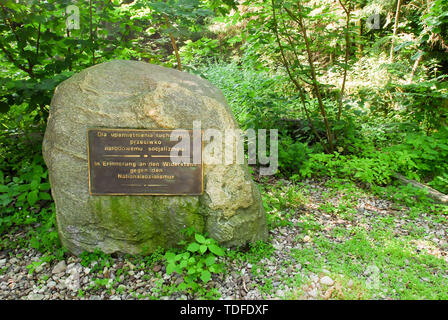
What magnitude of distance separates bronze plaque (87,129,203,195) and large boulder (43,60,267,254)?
70 millimetres

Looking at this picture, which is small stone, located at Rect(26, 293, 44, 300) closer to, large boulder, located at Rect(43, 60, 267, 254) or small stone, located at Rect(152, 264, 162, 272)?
large boulder, located at Rect(43, 60, 267, 254)

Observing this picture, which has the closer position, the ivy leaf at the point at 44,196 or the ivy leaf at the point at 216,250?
the ivy leaf at the point at 216,250

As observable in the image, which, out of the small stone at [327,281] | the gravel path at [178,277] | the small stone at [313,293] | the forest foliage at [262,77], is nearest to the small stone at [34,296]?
the gravel path at [178,277]

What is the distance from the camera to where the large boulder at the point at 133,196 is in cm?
242

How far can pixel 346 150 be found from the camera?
5.05 m

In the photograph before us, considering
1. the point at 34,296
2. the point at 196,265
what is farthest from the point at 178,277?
the point at 34,296

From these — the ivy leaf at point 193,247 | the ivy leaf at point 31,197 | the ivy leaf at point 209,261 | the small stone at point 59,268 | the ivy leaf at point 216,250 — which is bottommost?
the small stone at point 59,268

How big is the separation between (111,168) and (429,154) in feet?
15.3

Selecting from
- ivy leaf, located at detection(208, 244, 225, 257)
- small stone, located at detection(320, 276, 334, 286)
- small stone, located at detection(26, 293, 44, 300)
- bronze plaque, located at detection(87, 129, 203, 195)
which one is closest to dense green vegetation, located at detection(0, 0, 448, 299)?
ivy leaf, located at detection(208, 244, 225, 257)

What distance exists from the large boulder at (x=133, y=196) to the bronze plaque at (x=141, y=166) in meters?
0.07

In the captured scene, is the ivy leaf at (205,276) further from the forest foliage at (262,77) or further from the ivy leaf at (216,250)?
the forest foliage at (262,77)

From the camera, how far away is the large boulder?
2.42m
